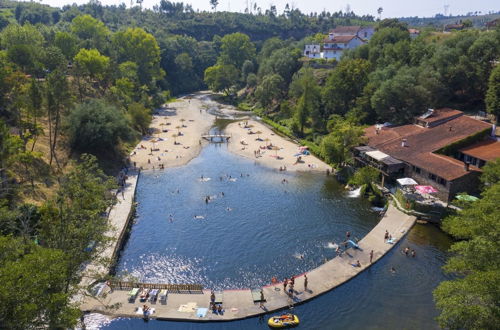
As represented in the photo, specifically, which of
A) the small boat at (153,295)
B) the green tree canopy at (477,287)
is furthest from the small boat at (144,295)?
the green tree canopy at (477,287)

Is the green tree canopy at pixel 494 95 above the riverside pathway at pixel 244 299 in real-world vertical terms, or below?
above

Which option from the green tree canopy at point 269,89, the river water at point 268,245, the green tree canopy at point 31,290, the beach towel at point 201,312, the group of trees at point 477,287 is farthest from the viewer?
the green tree canopy at point 269,89

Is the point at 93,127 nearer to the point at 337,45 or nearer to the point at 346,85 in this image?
the point at 346,85

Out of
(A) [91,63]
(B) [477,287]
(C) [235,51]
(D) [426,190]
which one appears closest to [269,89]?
(A) [91,63]

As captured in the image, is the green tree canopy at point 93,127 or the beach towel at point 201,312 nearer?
the beach towel at point 201,312

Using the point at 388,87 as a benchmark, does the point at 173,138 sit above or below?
below

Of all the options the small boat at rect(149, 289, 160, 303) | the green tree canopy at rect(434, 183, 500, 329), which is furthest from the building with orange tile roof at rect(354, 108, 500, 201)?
the small boat at rect(149, 289, 160, 303)

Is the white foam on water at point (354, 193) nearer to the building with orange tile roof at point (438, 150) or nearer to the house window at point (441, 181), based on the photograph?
the building with orange tile roof at point (438, 150)
